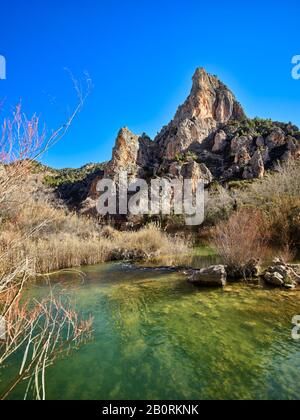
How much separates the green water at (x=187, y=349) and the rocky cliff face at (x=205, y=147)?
36.6 m

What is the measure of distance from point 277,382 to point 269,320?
1967 millimetres

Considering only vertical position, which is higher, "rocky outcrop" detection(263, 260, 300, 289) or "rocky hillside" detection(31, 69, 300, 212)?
"rocky hillside" detection(31, 69, 300, 212)

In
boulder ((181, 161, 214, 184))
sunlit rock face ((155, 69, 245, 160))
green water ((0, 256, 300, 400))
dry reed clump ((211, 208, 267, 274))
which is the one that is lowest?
green water ((0, 256, 300, 400))

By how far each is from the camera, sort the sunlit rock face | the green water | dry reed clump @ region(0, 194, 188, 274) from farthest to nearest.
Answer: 1. the sunlit rock face
2. dry reed clump @ region(0, 194, 188, 274)
3. the green water

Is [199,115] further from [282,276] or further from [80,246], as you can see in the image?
[282,276]

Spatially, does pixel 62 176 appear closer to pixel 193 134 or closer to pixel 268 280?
pixel 193 134

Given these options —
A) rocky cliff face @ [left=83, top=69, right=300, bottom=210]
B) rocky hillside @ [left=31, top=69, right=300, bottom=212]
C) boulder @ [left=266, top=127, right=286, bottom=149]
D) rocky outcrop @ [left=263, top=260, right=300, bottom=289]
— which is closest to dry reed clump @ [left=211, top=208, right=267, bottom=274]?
rocky outcrop @ [left=263, top=260, right=300, bottom=289]

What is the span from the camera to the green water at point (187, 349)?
3.31 meters

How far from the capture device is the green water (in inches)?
130

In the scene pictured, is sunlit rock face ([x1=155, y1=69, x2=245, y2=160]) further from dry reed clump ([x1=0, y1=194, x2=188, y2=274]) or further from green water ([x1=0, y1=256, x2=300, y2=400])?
green water ([x1=0, y1=256, x2=300, y2=400])

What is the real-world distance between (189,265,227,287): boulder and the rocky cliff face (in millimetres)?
34732

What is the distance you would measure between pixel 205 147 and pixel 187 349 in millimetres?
55776

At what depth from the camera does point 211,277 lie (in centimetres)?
801

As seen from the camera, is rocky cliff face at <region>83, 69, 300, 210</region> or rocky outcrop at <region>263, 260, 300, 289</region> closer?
rocky outcrop at <region>263, 260, 300, 289</region>
